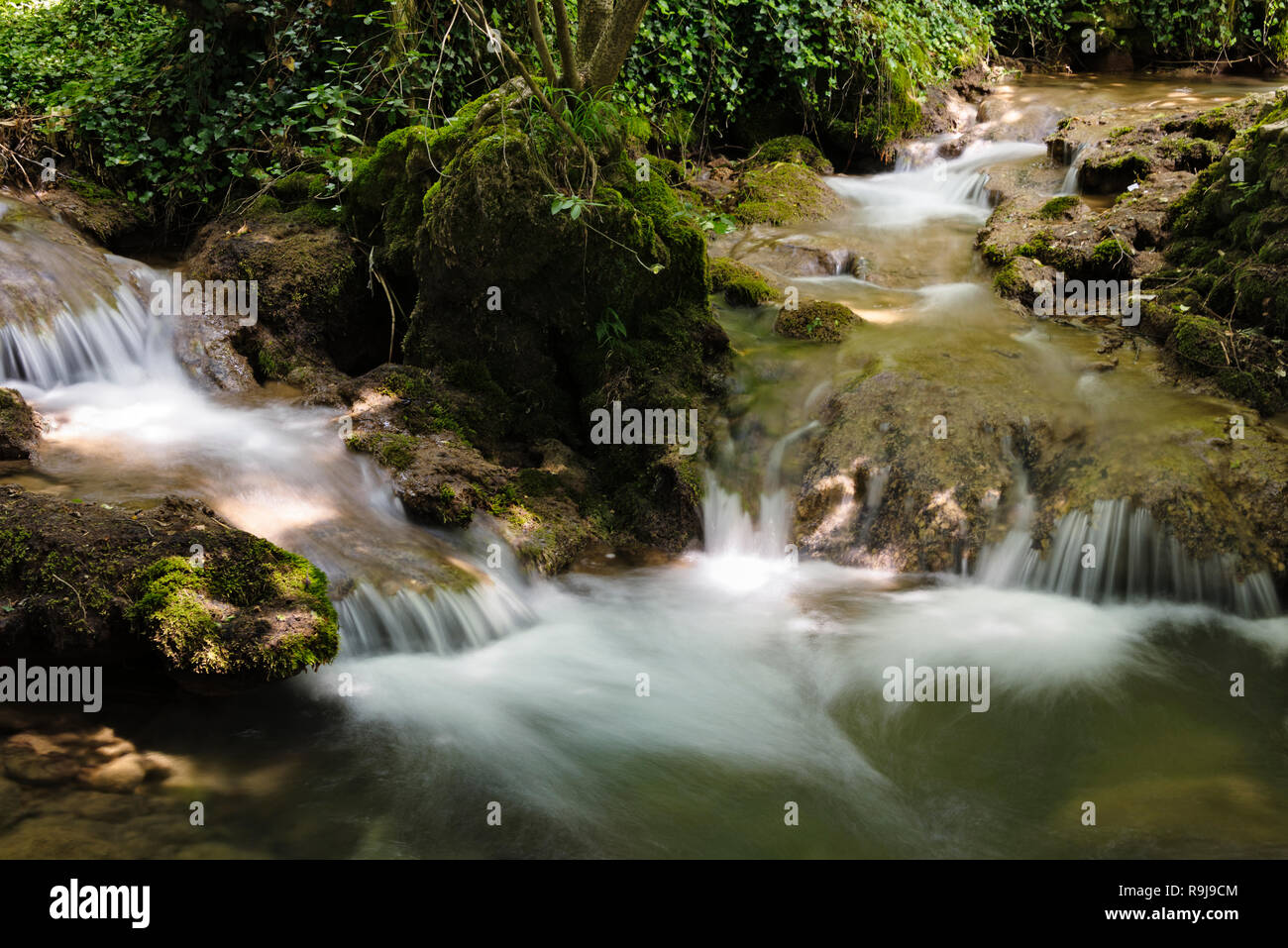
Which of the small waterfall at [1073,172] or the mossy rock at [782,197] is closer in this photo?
the small waterfall at [1073,172]

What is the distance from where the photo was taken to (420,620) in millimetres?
4906

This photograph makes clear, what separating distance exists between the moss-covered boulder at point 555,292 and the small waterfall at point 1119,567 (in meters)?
2.03

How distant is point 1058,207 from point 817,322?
10.1 ft

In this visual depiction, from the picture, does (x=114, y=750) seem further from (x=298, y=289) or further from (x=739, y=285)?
(x=739, y=285)

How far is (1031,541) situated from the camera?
5.67 meters

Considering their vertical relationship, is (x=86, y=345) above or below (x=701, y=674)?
above

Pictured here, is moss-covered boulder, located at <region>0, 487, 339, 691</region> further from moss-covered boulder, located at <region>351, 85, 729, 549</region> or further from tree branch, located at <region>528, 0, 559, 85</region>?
tree branch, located at <region>528, 0, 559, 85</region>

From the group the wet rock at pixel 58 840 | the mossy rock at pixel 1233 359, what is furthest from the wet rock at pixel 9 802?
the mossy rock at pixel 1233 359

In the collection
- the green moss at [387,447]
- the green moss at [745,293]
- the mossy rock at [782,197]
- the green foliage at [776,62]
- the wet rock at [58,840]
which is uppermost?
the green foliage at [776,62]

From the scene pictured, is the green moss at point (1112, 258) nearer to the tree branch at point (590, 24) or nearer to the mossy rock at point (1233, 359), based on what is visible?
the mossy rock at point (1233, 359)

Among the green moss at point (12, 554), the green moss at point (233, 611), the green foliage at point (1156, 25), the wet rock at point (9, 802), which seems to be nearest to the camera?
the wet rock at point (9, 802)

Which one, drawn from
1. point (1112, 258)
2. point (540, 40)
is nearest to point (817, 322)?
point (1112, 258)

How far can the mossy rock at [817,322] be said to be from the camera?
7.27 metres

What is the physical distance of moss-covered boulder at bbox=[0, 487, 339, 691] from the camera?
3932 millimetres
